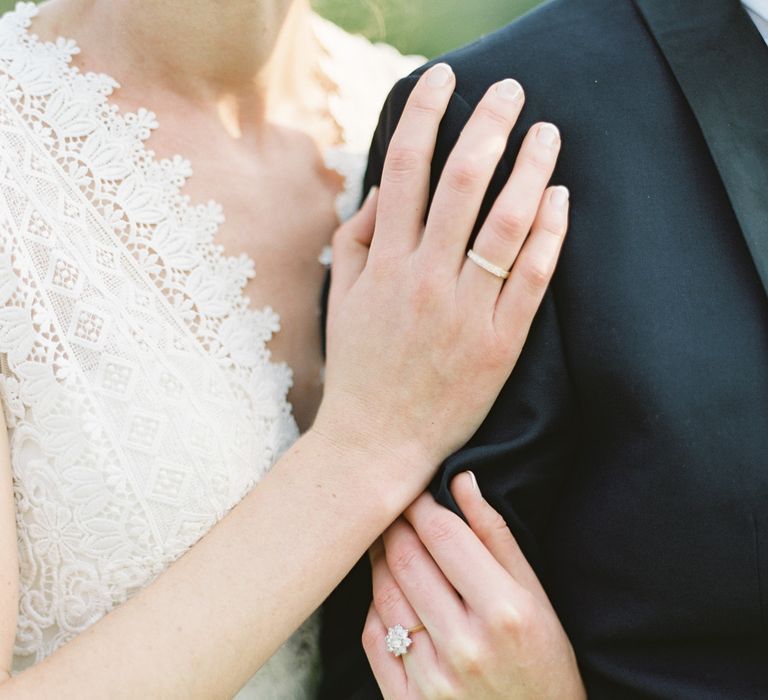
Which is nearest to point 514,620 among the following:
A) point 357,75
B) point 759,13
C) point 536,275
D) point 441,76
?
point 536,275

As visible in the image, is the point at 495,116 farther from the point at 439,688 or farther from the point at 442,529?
the point at 439,688

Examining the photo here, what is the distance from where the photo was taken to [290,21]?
2031mm

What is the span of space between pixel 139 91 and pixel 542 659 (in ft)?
4.23

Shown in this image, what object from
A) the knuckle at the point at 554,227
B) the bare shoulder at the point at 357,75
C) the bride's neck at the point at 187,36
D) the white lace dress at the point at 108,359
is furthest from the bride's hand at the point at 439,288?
the bare shoulder at the point at 357,75

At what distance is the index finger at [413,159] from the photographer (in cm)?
150

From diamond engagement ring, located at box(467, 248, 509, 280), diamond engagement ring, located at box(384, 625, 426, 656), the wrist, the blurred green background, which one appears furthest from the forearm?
the blurred green background

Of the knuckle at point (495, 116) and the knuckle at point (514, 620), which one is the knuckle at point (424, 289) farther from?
the knuckle at point (514, 620)

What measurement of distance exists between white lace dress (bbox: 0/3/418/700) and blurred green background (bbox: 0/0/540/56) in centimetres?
112

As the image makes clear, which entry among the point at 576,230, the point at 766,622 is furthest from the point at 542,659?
the point at 576,230

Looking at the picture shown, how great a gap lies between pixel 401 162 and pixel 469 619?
28.2 inches

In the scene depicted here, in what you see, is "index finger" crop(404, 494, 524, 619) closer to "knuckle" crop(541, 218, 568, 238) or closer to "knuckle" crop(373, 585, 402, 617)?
"knuckle" crop(373, 585, 402, 617)

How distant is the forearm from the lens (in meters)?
1.41

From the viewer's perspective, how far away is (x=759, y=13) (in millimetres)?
1456

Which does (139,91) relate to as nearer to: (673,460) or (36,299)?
(36,299)
